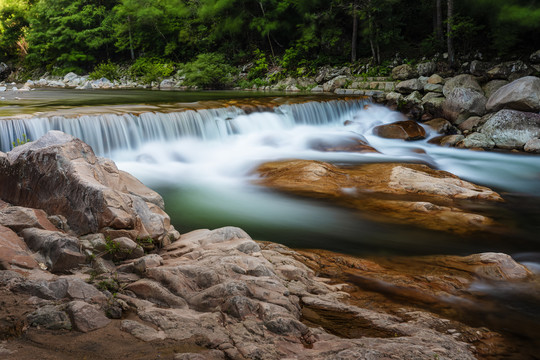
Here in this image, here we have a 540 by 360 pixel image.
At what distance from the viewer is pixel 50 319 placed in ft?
7.70

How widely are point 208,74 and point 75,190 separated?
1908 centimetres

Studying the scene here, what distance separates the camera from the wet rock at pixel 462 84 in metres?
14.0

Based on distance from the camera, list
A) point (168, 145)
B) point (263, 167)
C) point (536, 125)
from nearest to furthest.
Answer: point (263, 167) < point (168, 145) < point (536, 125)

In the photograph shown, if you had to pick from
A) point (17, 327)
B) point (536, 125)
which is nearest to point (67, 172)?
point (17, 327)

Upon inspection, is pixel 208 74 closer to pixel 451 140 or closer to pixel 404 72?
pixel 404 72

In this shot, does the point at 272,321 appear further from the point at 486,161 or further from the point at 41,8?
the point at 41,8

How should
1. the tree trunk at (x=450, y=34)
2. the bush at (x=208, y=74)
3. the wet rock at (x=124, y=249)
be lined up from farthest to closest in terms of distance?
the bush at (x=208, y=74), the tree trunk at (x=450, y=34), the wet rock at (x=124, y=249)

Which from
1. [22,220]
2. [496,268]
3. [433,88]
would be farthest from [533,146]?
[22,220]

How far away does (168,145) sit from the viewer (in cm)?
1002

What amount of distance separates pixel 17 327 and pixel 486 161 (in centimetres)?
1075

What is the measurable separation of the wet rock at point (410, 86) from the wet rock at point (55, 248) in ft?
48.4

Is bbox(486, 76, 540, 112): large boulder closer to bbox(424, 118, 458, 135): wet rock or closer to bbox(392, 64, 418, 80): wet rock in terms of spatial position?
bbox(424, 118, 458, 135): wet rock

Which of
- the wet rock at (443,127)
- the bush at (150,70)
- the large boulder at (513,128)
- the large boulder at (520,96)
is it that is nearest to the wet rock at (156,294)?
the large boulder at (513,128)

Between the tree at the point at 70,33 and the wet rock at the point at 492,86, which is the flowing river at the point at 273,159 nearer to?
the wet rock at the point at 492,86
